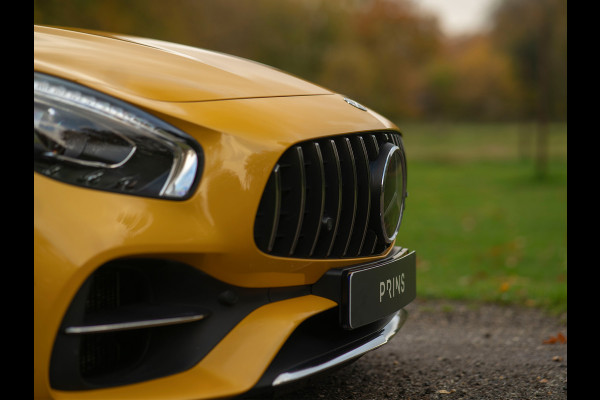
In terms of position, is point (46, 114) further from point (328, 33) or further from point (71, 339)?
point (328, 33)

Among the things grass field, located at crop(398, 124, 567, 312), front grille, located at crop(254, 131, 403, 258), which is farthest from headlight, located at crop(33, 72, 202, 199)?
grass field, located at crop(398, 124, 567, 312)

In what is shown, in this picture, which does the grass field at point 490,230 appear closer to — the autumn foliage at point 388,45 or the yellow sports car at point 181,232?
the autumn foliage at point 388,45

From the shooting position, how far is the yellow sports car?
1.62 meters

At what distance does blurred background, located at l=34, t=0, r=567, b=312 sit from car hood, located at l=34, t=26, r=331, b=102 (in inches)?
123

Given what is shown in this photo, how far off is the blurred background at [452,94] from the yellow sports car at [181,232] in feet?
10.0

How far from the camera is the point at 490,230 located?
8.27 m

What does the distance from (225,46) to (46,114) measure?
19846 mm

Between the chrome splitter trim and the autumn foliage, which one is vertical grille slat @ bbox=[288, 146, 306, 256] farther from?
the autumn foliage

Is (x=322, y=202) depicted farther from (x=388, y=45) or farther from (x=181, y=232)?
(x=388, y=45)

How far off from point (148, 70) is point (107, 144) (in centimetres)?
34

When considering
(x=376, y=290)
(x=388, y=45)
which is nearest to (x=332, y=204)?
(x=376, y=290)

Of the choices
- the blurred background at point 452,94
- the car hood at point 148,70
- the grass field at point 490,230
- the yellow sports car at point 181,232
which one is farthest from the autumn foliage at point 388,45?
the yellow sports car at point 181,232

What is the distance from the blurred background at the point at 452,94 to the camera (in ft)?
21.9

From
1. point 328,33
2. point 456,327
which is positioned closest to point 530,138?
point 328,33
